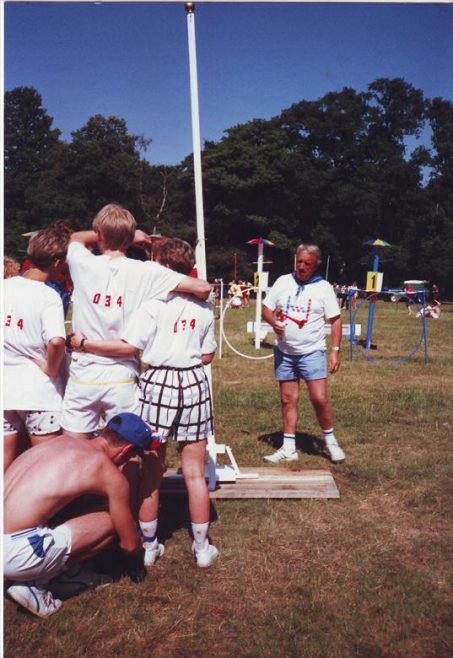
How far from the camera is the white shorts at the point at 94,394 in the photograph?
10.8 feet

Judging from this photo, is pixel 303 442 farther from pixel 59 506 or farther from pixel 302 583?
pixel 59 506

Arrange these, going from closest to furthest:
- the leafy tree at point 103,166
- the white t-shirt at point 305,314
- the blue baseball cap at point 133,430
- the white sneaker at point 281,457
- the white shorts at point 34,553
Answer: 1. the white shorts at point 34,553
2. the blue baseball cap at point 133,430
3. the white t-shirt at point 305,314
4. the white sneaker at point 281,457
5. the leafy tree at point 103,166

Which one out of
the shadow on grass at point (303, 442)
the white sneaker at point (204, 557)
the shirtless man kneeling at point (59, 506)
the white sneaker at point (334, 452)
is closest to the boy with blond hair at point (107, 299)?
the shirtless man kneeling at point (59, 506)

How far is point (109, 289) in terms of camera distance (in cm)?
327

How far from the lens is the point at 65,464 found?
291 centimetres

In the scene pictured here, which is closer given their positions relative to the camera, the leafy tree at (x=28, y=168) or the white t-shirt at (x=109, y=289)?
the white t-shirt at (x=109, y=289)

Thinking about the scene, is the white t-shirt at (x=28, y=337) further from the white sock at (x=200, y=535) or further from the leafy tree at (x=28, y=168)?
the leafy tree at (x=28, y=168)

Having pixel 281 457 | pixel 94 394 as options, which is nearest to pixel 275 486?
pixel 281 457

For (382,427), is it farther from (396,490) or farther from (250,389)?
(250,389)

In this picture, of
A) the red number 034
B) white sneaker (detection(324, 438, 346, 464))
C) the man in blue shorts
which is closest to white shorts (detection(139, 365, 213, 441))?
the red number 034

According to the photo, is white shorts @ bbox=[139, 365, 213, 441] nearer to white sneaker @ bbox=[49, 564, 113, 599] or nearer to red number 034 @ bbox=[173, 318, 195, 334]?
red number 034 @ bbox=[173, 318, 195, 334]

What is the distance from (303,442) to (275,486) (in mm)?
1548

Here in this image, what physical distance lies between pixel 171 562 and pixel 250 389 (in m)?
5.20

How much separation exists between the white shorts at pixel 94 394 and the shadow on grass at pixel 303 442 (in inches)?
114
